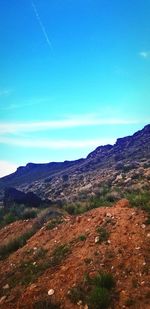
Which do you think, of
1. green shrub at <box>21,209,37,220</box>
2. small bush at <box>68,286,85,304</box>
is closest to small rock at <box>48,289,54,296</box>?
small bush at <box>68,286,85,304</box>

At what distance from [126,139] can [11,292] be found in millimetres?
87315

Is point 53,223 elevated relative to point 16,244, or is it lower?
elevated

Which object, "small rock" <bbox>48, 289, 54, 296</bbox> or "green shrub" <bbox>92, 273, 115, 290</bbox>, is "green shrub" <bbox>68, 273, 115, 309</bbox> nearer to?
"green shrub" <bbox>92, 273, 115, 290</bbox>

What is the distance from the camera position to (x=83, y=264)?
35.6 feet

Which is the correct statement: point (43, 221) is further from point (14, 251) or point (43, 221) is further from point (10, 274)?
point (10, 274)

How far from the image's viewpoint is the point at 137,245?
11.0 m

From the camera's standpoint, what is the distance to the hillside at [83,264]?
933 centimetres

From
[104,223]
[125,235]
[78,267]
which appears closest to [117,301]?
[78,267]

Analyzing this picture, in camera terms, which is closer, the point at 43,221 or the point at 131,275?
the point at 131,275

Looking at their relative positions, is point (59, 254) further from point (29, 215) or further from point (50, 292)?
point (29, 215)

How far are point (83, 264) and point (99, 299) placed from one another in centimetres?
195


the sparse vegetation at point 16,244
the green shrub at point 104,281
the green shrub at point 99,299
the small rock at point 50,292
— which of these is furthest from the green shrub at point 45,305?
the sparse vegetation at point 16,244

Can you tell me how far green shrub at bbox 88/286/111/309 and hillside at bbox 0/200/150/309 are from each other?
3 centimetres

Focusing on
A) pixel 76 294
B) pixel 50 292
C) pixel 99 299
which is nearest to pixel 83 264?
pixel 50 292
